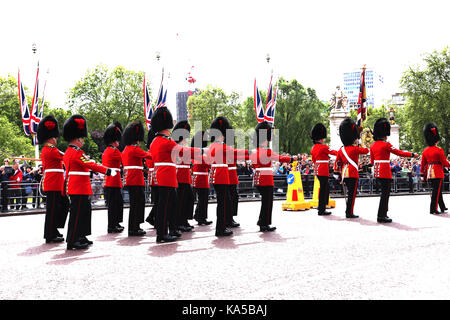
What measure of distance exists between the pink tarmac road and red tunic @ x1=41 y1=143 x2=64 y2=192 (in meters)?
0.97

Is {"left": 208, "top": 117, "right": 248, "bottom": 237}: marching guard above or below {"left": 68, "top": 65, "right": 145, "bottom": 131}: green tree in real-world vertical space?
below

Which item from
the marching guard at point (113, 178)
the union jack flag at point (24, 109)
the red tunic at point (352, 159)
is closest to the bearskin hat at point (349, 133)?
the red tunic at point (352, 159)

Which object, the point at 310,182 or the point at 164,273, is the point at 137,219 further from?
the point at 310,182

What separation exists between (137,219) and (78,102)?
1550 inches

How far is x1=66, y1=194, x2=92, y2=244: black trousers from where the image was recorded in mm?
7465

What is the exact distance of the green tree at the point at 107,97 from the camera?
1778 inches

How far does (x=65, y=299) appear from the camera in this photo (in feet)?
14.6

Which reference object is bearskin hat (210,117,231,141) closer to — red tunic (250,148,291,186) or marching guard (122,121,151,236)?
red tunic (250,148,291,186)

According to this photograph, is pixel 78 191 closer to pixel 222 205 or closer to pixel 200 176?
pixel 222 205

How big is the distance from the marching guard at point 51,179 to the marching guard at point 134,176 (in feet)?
3.73

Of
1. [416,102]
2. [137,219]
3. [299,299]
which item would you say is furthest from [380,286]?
[416,102]

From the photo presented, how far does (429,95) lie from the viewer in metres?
41.8

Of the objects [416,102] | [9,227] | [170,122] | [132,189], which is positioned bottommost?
[9,227]

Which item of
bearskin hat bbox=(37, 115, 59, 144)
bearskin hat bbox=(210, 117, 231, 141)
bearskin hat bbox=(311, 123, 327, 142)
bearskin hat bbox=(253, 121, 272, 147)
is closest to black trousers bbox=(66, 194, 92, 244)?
bearskin hat bbox=(37, 115, 59, 144)
